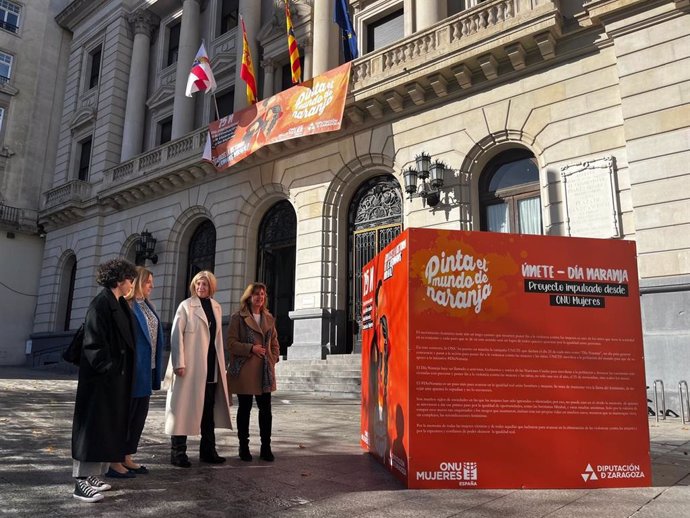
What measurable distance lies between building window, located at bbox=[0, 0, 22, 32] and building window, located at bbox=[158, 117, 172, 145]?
12.7 meters

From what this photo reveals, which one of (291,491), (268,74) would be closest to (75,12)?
(268,74)

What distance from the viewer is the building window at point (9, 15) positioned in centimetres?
2817

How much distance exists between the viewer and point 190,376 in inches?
202

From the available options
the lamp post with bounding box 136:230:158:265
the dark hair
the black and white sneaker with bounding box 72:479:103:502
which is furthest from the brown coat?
the lamp post with bounding box 136:230:158:265

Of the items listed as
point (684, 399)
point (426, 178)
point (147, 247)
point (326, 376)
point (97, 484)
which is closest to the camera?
point (97, 484)

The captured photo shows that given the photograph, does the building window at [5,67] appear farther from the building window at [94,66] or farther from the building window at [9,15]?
the building window at [94,66]

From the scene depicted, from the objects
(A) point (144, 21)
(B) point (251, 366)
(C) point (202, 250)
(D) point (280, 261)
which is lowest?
(B) point (251, 366)

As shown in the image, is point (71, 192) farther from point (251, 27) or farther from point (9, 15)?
point (9, 15)

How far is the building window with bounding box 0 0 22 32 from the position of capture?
28.2 meters

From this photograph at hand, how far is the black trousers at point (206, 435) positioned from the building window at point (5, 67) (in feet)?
97.9

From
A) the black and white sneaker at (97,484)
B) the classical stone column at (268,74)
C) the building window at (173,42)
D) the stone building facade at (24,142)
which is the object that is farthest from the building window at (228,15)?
the black and white sneaker at (97,484)

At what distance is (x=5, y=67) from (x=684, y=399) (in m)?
33.1

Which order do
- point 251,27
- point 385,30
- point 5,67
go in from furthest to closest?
point 5,67, point 251,27, point 385,30

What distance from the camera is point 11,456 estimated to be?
513 centimetres
